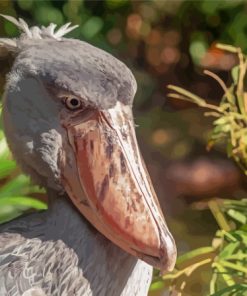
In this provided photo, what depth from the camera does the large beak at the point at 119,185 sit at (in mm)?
1623

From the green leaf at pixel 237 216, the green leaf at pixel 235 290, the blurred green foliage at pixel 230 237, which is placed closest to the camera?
the green leaf at pixel 235 290

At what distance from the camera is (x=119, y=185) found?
164cm

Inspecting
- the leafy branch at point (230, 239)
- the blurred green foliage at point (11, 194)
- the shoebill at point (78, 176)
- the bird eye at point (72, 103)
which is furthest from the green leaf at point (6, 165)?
the bird eye at point (72, 103)

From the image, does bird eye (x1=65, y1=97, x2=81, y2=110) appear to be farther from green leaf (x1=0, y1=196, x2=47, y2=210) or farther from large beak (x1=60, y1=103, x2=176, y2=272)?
green leaf (x1=0, y1=196, x2=47, y2=210)

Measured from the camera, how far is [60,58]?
163 centimetres

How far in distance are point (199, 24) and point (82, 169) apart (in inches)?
76.1

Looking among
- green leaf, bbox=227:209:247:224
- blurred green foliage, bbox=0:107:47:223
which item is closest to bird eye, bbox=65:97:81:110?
blurred green foliage, bbox=0:107:47:223

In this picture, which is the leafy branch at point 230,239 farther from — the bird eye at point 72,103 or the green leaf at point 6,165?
the bird eye at point 72,103

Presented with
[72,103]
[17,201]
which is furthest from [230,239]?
[72,103]

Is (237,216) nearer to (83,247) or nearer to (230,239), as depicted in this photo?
(230,239)

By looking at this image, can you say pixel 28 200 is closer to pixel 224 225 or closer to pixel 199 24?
pixel 224 225

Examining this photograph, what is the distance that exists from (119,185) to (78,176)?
2.7 inches

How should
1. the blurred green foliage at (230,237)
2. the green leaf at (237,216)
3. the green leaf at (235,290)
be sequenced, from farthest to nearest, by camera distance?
the green leaf at (237,216) < the blurred green foliage at (230,237) < the green leaf at (235,290)

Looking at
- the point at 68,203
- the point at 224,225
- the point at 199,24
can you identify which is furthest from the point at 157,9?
the point at 68,203
